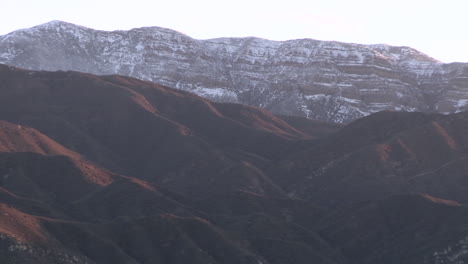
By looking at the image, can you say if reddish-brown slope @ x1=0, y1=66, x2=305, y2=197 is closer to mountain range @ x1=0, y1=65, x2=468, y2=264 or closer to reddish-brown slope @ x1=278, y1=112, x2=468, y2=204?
mountain range @ x1=0, y1=65, x2=468, y2=264

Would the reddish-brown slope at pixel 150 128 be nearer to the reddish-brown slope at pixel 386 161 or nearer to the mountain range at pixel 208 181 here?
the mountain range at pixel 208 181

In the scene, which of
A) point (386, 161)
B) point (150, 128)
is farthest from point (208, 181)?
point (150, 128)

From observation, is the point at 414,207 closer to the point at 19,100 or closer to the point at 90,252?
the point at 90,252

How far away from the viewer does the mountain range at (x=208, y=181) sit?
87.8 meters

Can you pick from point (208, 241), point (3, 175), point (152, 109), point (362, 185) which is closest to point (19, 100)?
point (152, 109)

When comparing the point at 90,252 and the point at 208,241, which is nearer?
the point at 90,252

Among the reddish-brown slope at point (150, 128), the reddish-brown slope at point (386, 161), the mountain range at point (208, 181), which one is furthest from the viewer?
the reddish-brown slope at point (150, 128)

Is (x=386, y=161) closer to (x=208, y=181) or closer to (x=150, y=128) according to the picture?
(x=208, y=181)

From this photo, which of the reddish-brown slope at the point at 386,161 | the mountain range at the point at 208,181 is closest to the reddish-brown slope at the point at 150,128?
the mountain range at the point at 208,181

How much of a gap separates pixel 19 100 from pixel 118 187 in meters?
44.1

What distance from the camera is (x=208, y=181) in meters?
122

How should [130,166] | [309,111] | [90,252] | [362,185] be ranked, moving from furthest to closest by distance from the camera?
[309,111] → [130,166] → [362,185] → [90,252]

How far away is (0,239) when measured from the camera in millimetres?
76125

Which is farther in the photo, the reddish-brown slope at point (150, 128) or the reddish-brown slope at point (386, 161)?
the reddish-brown slope at point (150, 128)
